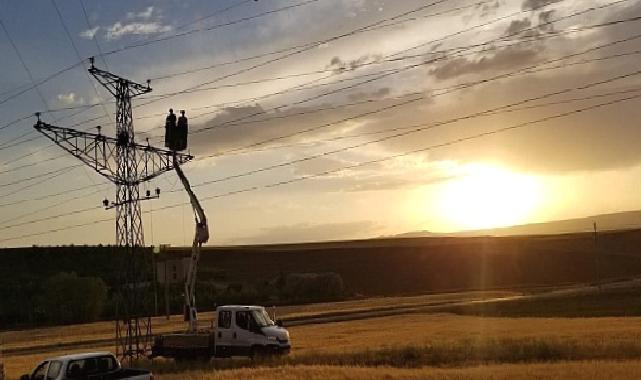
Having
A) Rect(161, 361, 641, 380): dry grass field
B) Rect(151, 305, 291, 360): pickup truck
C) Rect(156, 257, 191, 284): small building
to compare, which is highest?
Rect(156, 257, 191, 284): small building

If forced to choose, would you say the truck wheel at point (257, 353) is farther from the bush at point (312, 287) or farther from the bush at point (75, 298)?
the bush at point (312, 287)

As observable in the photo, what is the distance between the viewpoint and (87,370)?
24797mm

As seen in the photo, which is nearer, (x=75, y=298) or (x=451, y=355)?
(x=451, y=355)

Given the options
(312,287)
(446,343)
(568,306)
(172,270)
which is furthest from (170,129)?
(312,287)

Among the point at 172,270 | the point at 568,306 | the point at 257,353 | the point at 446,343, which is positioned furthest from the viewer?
the point at 568,306

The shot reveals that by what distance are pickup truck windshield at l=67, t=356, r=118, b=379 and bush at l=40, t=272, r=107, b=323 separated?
95156 mm

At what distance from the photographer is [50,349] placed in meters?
62.8

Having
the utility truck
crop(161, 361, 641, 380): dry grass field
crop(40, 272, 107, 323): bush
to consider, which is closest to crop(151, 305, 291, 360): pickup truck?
the utility truck

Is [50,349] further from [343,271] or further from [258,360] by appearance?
[343,271]

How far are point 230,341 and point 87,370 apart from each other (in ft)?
59.4

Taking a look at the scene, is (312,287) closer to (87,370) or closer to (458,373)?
(458,373)

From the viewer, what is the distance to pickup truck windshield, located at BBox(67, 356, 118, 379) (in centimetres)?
2458

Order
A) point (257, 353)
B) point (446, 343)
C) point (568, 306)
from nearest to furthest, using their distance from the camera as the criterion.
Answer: point (257, 353), point (446, 343), point (568, 306)

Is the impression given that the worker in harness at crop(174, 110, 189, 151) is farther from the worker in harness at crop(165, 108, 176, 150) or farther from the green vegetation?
the green vegetation
